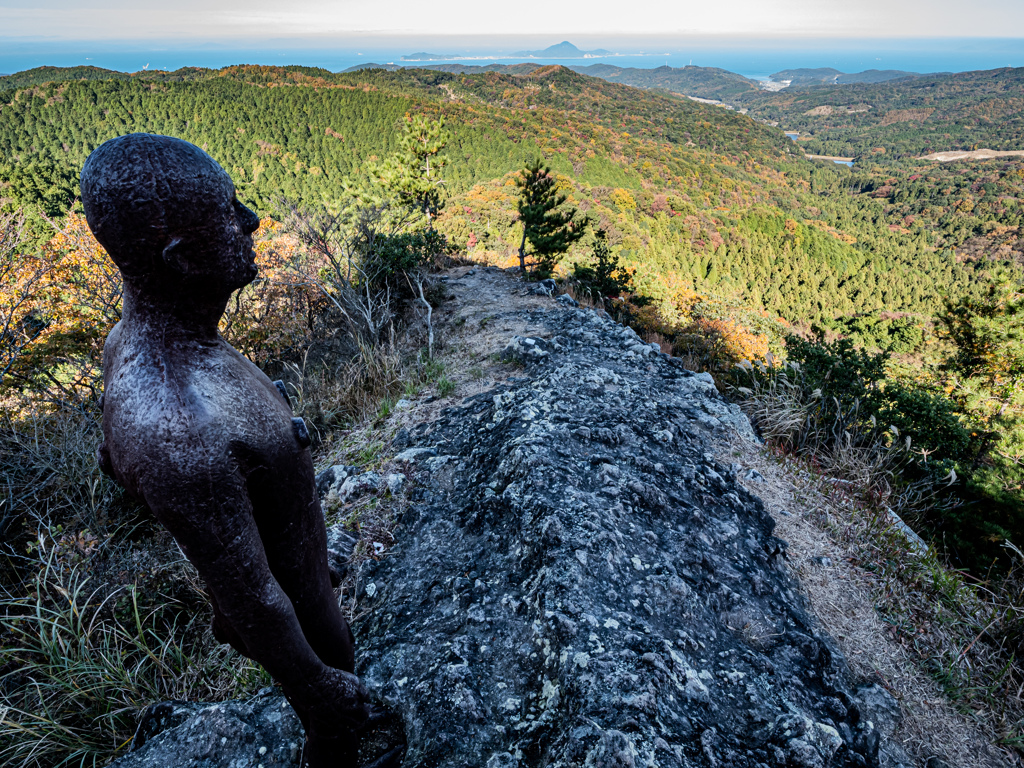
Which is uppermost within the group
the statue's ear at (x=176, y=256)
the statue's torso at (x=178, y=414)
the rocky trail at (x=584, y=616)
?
the statue's ear at (x=176, y=256)

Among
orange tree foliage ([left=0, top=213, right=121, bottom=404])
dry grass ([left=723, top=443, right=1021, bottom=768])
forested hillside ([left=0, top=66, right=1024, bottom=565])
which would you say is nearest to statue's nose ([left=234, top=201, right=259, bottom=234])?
dry grass ([left=723, top=443, right=1021, bottom=768])

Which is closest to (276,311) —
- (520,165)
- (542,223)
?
(542,223)

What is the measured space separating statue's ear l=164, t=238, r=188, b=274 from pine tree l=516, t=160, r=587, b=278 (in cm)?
894

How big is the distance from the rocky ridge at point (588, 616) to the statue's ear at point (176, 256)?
5.42ft

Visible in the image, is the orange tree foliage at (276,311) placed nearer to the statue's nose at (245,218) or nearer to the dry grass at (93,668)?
the dry grass at (93,668)

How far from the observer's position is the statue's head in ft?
2.91

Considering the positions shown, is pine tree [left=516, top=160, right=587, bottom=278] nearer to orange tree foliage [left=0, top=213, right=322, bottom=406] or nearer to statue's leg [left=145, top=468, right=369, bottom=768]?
orange tree foliage [left=0, top=213, right=322, bottom=406]

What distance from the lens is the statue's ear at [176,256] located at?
0.92 m

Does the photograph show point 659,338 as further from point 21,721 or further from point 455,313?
point 21,721

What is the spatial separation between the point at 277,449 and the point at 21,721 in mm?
1885

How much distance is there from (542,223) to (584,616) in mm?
9054

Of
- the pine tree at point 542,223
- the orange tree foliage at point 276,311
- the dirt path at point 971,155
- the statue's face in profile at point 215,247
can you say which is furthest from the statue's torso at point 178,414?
the dirt path at point 971,155

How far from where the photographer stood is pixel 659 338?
8.74 meters

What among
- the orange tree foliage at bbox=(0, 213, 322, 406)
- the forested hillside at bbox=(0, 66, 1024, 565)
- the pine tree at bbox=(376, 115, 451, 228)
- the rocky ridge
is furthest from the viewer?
the forested hillside at bbox=(0, 66, 1024, 565)
